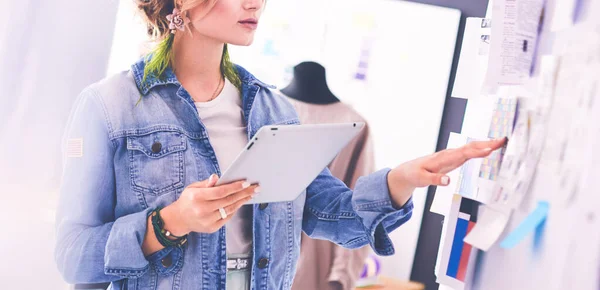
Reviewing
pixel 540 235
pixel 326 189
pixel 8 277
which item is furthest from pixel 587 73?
pixel 8 277

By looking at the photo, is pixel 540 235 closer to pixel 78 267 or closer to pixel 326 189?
pixel 326 189

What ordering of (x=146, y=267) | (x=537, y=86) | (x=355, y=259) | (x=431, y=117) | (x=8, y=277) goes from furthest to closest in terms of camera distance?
(x=431, y=117) → (x=355, y=259) → (x=8, y=277) → (x=146, y=267) → (x=537, y=86)

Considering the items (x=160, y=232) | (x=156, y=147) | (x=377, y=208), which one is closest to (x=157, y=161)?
(x=156, y=147)

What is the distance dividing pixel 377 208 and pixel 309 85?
117cm

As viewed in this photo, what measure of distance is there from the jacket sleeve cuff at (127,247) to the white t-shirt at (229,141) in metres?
0.17

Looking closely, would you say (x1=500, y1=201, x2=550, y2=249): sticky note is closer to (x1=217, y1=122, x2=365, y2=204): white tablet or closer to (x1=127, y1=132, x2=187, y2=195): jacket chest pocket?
(x1=217, y1=122, x2=365, y2=204): white tablet

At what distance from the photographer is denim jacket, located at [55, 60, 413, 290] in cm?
105

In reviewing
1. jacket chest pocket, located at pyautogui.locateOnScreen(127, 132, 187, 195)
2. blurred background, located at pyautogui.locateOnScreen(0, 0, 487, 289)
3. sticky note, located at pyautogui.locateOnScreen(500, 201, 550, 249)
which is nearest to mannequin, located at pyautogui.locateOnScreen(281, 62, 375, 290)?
blurred background, located at pyautogui.locateOnScreen(0, 0, 487, 289)

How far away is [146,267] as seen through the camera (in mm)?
1062

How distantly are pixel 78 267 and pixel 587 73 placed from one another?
0.86m

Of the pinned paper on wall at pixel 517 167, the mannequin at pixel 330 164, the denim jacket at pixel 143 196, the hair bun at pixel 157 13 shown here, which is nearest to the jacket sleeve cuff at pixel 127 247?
the denim jacket at pixel 143 196

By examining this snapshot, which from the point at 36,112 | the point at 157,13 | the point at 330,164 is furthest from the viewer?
the point at 330,164

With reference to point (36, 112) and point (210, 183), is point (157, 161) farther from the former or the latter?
point (36, 112)

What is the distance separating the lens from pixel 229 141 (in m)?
1.17
